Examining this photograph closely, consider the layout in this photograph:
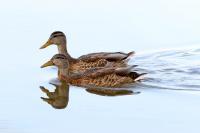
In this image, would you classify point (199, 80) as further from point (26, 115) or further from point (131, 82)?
point (26, 115)

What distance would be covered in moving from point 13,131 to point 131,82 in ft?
12.1

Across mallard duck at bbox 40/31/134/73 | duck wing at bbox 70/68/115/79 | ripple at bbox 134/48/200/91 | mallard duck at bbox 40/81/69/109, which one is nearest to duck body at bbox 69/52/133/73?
mallard duck at bbox 40/31/134/73

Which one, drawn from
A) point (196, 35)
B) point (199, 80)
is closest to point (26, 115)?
point (199, 80)

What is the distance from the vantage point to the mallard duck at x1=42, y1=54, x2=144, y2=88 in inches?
519

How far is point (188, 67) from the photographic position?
14.1 meters

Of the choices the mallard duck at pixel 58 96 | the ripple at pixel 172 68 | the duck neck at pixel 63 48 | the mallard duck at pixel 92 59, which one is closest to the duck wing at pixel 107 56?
the mallard duck at pixel 92 59

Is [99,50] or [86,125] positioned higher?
[99,50]

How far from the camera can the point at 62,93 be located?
1258 cm

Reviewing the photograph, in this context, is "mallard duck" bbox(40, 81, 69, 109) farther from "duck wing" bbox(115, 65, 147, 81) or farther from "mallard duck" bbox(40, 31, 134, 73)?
"duck wing" bbox(115, 65, 147, 81)

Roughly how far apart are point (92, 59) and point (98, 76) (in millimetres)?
596

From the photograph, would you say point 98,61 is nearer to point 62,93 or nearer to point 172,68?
point 172,68

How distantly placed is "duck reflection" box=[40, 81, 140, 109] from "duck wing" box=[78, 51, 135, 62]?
64 centimetres

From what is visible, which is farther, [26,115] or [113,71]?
[113,71]

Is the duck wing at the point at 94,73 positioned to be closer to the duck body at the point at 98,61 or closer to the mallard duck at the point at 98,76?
the mallard duck at the point at 98,76
